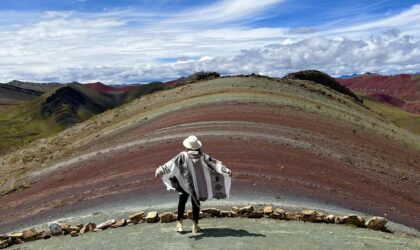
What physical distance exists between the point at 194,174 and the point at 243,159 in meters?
11.1

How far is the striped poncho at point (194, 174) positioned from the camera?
1238 cm

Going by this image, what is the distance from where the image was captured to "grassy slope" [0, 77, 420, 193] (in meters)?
38.2

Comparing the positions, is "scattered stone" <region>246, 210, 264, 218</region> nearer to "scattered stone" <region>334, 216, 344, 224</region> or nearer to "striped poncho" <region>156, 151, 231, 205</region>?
"scattered stone" <region>334, 216, 344, 224</region>

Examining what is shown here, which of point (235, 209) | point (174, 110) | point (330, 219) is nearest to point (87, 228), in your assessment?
point (235, 209)

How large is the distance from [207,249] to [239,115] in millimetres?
24017

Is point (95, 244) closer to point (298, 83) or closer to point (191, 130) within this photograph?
point (191, 130)

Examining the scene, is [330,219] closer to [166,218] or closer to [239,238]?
[239,238]

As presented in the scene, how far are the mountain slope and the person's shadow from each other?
4.61m

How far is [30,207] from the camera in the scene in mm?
22125

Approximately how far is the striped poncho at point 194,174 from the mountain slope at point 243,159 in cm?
506

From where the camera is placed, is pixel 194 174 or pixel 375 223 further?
pixel 375 223

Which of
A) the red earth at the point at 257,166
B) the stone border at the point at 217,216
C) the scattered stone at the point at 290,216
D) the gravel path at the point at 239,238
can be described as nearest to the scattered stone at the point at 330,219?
the stone border at the point at 217,216

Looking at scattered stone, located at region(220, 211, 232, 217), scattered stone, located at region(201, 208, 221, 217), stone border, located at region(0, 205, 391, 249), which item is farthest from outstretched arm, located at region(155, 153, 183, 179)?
scattered stone, located at region(220, 211, 232, 217)

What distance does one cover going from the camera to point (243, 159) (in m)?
23.3
